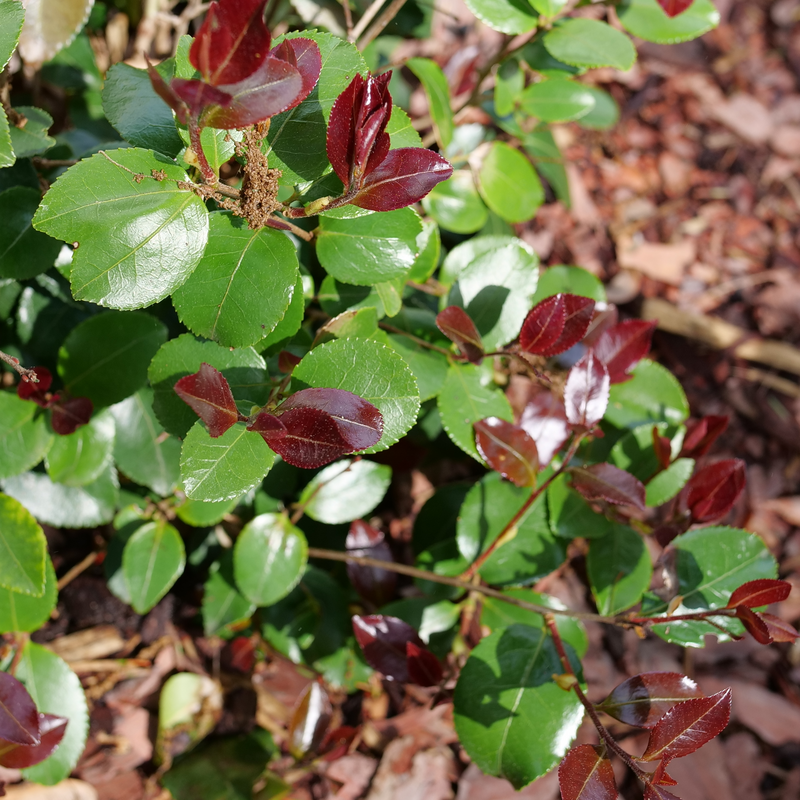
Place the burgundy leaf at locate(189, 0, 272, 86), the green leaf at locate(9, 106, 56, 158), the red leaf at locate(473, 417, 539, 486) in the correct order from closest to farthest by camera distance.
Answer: the burgundy leaf at locate(189, 0, 272, 86) < the green leaf at locate(9, 106, 56, 158) < the red leaf at locate(473, 417, 539, 486)

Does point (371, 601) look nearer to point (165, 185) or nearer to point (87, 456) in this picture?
point (87, 456)

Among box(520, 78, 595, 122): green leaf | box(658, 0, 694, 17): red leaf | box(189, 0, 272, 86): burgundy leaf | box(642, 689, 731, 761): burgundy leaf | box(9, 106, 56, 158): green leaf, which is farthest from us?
box(520, 78, 595, 122): green leaf

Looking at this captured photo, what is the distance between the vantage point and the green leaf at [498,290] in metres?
1.24

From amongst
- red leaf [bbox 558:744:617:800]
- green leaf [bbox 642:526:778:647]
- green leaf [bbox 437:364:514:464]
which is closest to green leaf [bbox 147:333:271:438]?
green leaf [bbox 437:364:514:464]

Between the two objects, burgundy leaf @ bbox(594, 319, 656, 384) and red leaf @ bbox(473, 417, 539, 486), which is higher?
burgundy leaf @ bbox(594, 319, 656, 384)

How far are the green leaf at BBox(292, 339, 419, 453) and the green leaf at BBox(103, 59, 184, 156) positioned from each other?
34cm

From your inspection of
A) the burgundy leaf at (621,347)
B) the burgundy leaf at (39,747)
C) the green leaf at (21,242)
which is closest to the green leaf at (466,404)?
the burgundy leaf at (621,347)

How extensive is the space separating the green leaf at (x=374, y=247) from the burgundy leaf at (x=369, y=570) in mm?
661

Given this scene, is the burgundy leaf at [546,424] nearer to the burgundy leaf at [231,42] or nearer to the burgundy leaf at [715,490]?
the burgundy leaf at [715,490]

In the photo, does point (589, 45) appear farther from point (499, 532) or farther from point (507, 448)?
point (499, 532)

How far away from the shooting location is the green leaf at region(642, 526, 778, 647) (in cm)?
113

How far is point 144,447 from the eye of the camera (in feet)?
4.07

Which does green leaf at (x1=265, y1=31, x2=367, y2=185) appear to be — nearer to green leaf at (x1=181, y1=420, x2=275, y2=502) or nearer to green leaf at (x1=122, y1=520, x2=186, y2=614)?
green leaf at (x1=181, y1=420, x2=275, y2=502)

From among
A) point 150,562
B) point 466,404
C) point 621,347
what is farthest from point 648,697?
point 150,562
